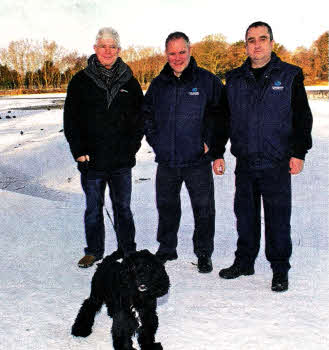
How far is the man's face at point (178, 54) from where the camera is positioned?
352 cm

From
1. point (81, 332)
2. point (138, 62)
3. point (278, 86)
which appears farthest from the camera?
point (138, 62)

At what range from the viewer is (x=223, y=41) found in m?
71.2

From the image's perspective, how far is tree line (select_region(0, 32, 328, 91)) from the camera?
68.4 meters

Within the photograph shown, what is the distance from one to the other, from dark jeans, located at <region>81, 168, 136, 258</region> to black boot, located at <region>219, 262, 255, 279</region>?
39.4 inches

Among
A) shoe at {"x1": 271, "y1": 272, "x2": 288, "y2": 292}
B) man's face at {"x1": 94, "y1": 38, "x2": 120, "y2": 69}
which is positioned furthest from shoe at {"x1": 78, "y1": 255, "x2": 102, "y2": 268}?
man's face at {"x1": 94, "y1": 38, "x2": 120, "y2": 69}

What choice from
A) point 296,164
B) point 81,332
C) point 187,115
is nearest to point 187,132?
point 187,115

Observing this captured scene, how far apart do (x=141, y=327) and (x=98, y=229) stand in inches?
63.2

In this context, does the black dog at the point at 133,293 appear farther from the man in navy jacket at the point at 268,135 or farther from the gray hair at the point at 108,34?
the gray hair at the point at 108,34

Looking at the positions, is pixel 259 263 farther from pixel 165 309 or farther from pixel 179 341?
pixel 179 341

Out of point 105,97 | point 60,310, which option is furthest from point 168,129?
point 60,310

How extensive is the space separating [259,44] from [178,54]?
73 cm

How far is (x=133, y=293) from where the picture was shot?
94.7 inches

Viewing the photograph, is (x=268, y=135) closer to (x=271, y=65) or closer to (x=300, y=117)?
(x=300, y=117)

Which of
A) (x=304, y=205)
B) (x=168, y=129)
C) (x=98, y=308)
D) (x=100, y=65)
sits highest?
(x=100, y=65)
